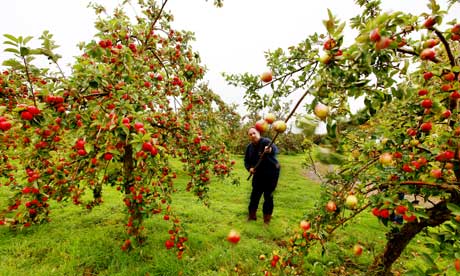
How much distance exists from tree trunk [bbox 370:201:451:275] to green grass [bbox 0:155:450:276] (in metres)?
0.53

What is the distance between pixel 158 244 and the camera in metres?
4.08

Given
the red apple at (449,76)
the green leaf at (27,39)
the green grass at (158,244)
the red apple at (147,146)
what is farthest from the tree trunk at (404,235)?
the green leaf at (27,39)

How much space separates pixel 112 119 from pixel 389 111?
86.5 inches

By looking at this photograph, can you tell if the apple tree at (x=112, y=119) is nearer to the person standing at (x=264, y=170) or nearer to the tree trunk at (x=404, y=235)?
the person standing at (x=264, y=170)

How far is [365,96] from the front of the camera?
40.6 inches

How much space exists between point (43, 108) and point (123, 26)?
5.13 ft

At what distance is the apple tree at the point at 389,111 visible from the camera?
0.96m

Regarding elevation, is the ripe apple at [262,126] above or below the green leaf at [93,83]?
below

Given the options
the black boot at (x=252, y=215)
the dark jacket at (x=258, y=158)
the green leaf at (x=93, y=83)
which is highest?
the green leaf at (x=93, y=83)

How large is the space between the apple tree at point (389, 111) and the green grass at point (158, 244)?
0.99 metres

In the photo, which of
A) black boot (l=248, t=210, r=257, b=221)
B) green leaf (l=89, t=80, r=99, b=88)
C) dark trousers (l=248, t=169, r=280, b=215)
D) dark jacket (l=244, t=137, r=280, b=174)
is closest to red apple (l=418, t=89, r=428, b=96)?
green leaf (l=89, t=80, r=99, b=88)

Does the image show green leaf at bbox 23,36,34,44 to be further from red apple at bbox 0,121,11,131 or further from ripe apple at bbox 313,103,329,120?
ripe apple at bbox 313,103,329,120

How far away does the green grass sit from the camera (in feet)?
11.5

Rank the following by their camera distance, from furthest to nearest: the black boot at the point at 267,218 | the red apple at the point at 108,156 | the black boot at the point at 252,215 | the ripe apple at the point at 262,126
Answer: the black boot at the point at 252,215 → the black boot at the point at 267,218 → the red apple at the point at 108,156 → the ripe apple at the point at 262,126
